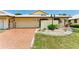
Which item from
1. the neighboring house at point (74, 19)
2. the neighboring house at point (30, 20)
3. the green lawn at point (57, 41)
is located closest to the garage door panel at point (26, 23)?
the neighboring house at point (30, 20)

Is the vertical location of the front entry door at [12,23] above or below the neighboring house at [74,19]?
below

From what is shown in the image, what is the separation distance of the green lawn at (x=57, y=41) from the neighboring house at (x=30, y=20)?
213 mm

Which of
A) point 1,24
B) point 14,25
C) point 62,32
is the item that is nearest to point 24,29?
point 14,25

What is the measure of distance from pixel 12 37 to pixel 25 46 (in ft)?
0.93

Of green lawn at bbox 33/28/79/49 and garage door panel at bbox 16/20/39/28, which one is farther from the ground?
garage door panel at bbox 16/20/39/28

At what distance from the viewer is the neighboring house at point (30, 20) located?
304cm

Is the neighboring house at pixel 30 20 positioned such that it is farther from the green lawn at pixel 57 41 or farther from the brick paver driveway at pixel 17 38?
the green lawn at pixel 57 41

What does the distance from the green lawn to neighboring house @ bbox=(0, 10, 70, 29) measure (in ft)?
0.70

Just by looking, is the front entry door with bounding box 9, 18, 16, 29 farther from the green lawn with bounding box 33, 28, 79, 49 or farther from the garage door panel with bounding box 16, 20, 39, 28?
the green lawn with bounding box 33, 28, 79, 49

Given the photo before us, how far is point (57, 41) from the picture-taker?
10.00ft

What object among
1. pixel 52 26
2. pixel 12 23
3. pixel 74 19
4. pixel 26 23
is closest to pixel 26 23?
pixel 26 23

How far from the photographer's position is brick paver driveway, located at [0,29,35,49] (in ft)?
9.85

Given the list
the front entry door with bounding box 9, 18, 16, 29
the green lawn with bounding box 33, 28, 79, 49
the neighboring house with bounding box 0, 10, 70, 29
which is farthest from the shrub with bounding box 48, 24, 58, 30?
the front entry door with bounding box 9, 18, 16, 29
